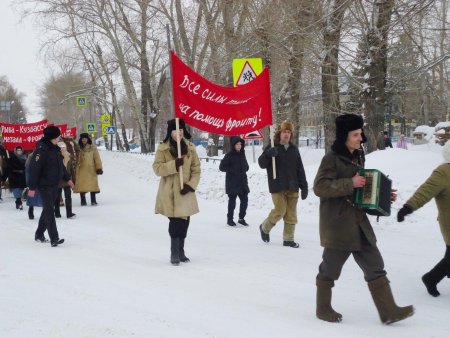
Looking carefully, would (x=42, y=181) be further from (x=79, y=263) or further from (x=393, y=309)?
(x=393, y=309)

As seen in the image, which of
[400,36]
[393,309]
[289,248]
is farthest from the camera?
[400,36]

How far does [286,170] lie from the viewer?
27.0ft

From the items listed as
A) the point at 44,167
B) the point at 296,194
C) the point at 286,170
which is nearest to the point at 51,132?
the point at 44,167

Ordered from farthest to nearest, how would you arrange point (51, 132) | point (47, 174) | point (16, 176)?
1. point (16, 176)
2. point (51, 132)
3. point (47, 174)

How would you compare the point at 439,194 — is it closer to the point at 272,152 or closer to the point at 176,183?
the point at 272,152

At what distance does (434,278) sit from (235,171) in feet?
18.2

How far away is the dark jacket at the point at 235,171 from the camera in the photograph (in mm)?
10703

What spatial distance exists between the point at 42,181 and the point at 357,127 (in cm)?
537

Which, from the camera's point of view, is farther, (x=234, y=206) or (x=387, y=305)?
(x=234, y=206)

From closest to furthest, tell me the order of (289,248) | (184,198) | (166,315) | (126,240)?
(166,315)
(184,198)
(289,248)
(126,240)

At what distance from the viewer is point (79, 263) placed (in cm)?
739

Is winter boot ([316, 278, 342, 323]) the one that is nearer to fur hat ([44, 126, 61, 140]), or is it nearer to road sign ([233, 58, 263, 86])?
fur hat ([44, 126, 61, 140])

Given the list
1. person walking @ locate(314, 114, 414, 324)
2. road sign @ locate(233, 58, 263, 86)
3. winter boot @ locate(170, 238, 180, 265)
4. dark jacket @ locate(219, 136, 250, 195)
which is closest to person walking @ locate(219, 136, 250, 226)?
dark jacket @ locate(219, 136, 250, 195)

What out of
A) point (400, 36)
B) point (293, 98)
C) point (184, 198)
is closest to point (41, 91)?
point (293, 98)
